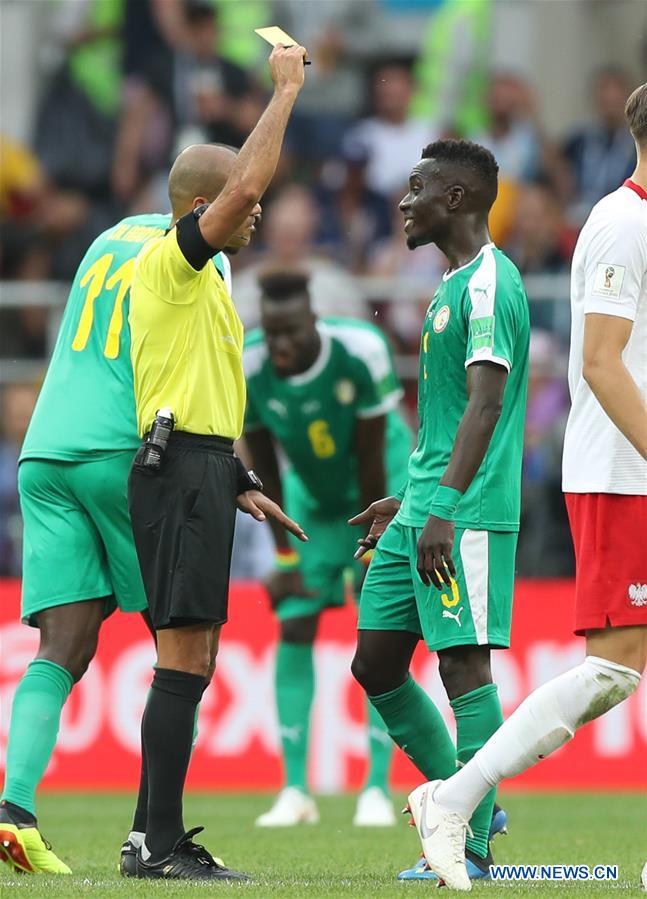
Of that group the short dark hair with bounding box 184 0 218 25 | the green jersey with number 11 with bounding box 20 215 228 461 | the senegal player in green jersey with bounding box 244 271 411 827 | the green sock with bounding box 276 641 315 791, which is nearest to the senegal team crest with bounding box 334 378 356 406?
the senegal player in green jersey with bounding box 244 271 411 827

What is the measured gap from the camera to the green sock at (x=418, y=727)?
6055mm

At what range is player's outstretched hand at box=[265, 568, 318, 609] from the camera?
29.7 feet

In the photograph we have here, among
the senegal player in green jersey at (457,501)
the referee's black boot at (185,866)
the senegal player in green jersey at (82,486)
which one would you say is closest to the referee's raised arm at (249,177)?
the senegal player in green jersey at (82,486)

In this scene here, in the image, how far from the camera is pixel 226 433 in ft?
19.1

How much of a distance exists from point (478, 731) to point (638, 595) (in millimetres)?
850

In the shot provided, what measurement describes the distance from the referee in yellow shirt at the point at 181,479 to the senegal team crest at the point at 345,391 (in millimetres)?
3109

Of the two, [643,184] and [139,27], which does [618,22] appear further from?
[643,184]

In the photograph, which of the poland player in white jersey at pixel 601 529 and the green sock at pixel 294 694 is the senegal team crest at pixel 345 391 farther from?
the poland player in white jersey at pixel 601 529

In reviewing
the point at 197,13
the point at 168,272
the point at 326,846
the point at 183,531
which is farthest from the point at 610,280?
the point at 197,13

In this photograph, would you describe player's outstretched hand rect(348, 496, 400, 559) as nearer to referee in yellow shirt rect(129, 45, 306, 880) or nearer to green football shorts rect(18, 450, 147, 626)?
referee in yellow shirt rect(129, 45, 306, 880)

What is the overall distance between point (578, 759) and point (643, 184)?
21.2 ft

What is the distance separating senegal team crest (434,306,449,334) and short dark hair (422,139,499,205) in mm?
485

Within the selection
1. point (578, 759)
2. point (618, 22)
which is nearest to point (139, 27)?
point (618, 22)

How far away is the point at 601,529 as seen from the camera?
5.32m
